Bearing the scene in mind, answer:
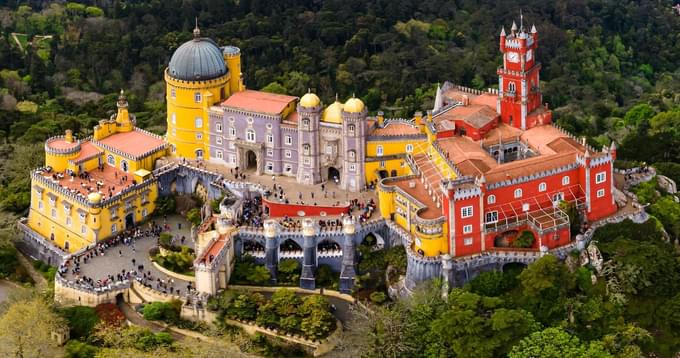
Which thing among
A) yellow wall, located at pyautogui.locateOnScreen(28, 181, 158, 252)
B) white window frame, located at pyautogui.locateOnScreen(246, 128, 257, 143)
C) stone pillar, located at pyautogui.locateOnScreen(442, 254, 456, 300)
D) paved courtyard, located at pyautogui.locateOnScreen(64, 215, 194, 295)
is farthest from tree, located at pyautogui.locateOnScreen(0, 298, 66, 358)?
stone pillar, located at pyautogui.locateOnScreen(442, 254, 456, 300)

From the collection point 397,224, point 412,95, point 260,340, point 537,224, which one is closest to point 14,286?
point 260,340

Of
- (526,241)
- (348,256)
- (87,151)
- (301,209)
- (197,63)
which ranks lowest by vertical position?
(348,256)

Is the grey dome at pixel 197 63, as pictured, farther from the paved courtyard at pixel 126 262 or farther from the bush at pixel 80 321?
the bush at pixel 80 321

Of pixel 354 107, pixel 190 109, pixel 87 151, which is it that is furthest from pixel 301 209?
pixel 87 151

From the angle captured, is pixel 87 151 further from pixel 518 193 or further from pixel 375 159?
pixel 518 193

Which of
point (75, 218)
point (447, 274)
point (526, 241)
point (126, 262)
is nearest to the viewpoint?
point (447, 274)
